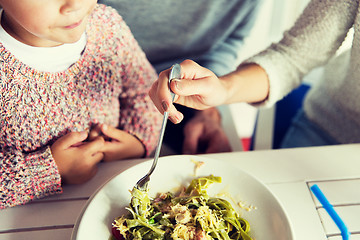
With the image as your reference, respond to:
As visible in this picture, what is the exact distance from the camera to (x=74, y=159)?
2.71ft

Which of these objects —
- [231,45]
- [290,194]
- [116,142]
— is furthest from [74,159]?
[231,45]

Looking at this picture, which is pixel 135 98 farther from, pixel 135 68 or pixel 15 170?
pixel 15 170

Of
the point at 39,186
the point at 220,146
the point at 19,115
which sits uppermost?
the point at 19,115

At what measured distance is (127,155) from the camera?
97cm

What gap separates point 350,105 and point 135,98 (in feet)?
2.30

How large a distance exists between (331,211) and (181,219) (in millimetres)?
336

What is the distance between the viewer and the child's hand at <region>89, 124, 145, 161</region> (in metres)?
0.92

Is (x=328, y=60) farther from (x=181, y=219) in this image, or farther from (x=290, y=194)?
(x=181, y=219)

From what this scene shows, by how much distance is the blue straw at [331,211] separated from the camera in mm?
705

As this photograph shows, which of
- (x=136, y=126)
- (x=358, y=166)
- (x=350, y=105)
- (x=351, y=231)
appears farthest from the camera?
(x=350, y=105)

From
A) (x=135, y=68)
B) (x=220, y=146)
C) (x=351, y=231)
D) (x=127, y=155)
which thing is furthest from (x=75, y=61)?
(x=351, y=231)

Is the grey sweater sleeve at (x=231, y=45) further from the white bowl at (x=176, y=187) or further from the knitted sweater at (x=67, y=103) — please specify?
the white bowl at (x=176, y=187)

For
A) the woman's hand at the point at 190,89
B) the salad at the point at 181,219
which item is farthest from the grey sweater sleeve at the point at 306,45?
the salad at the point at 181,219

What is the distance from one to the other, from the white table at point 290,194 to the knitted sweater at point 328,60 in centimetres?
24
